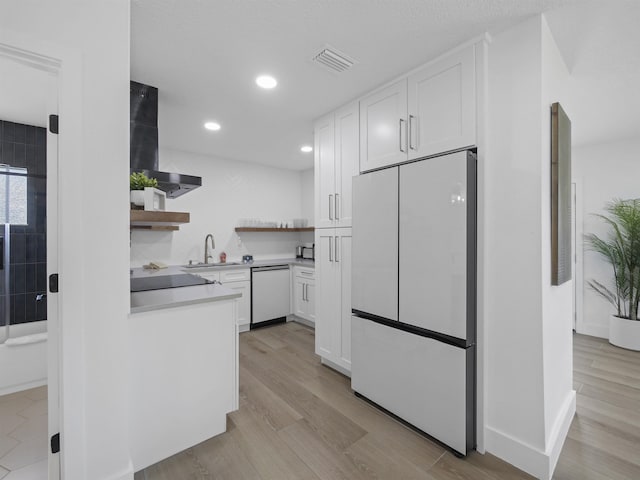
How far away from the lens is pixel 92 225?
1.41 meters

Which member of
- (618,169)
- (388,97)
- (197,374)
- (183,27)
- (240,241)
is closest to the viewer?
(183,27)

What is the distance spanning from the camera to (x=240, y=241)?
481 cm

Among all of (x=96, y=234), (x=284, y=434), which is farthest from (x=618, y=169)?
(x=96, y=234)

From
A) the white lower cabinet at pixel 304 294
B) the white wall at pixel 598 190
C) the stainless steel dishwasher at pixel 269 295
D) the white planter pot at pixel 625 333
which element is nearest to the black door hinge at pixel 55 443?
the stainless steel dishwasher at pixel 269 295

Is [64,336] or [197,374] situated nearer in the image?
[64,336]

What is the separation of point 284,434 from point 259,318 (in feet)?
7.60

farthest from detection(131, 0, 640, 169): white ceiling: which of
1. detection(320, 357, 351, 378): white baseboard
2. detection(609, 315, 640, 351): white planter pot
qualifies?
detection(320, 357, 351, 378): white baseboard

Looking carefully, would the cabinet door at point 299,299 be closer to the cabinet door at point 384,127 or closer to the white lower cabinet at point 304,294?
the white lower cabinet at point 304,294

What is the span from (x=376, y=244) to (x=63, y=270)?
1849 millimetres

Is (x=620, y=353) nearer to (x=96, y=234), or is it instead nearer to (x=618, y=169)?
(x=618, y=169)

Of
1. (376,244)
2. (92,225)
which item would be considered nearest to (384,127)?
(376,244)

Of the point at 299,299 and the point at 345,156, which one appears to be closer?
the point at 345,156

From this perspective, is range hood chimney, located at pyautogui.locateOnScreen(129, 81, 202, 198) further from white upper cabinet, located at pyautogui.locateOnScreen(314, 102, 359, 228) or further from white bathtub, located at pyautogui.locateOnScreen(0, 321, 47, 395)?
white bathtub, located at pyautogui.locateOnScreen(0, 321, 47, 395)

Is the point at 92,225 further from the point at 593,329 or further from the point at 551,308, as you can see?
the point at 593,329
